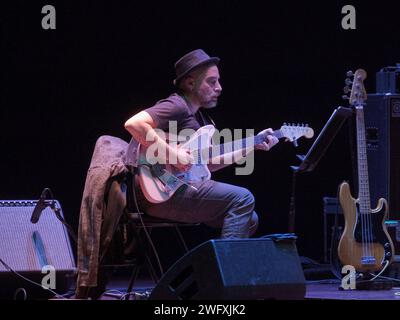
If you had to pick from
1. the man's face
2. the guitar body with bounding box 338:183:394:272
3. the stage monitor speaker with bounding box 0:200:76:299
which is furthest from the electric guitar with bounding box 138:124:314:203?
the guitar body with bounding box 338:183:394:272

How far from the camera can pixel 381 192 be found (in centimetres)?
575

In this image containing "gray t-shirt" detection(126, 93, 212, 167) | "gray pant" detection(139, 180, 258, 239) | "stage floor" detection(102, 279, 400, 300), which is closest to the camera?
"gray pant" detection(139, 180, 258, 239)

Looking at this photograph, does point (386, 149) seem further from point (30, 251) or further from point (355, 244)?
point (30, 251)

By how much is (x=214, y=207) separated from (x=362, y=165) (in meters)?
1.37

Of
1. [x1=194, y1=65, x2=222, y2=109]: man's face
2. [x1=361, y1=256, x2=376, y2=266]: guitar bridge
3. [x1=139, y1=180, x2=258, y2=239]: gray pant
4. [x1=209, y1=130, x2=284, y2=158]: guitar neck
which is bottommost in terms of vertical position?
[x1=361, y1=256, x2=376, y2=266]: guitar bridge

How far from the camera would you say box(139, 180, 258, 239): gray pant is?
179 inches

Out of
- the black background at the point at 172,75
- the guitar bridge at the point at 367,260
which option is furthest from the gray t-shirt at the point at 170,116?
the black background at the point at 172,75

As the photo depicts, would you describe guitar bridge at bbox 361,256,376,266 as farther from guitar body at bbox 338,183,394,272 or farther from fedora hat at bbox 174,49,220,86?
fedora hat at bbox 174,49,220,86

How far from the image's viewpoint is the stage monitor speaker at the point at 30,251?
16.9 ft

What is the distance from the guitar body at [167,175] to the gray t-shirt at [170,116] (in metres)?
0.06

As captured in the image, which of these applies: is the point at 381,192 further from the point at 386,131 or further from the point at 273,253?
the point at 273,253

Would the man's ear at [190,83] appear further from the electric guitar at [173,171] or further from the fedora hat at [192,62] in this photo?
the electric guitar at [173,171]

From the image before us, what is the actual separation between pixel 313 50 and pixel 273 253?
3.24 metres

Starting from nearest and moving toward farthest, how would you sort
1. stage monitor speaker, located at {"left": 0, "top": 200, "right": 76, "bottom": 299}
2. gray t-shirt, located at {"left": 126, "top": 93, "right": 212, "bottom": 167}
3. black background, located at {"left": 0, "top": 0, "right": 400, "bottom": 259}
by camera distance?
gray t-shirt, located at {"left": 126, "top": 93, "right": 212, "bottom": 167} → stage monitor speaker, located at {"left": 0, "top": 200, "right": 76, "bottom": 299} → black background, located at {"left": 0, "top": 0, "right": 400, "bottom": 259}
